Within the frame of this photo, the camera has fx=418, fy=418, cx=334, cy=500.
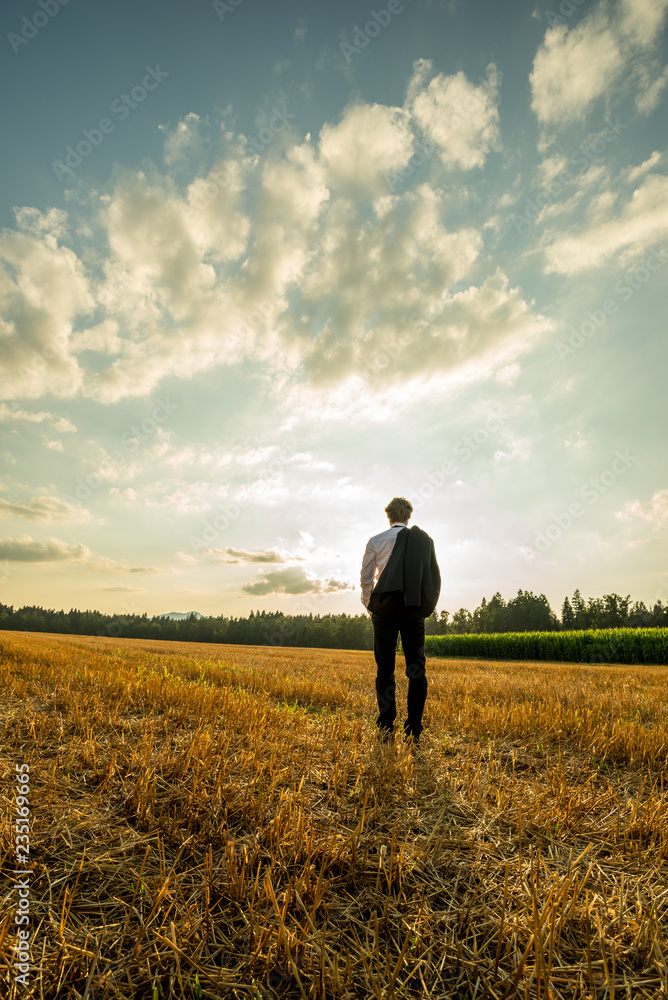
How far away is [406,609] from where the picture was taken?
4.67 metres

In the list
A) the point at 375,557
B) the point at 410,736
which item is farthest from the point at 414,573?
the point at 410,736

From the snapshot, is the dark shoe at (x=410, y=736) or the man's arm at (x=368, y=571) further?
the man's arm at (x=368, y=571)

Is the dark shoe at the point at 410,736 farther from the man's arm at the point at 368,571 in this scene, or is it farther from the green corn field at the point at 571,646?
the green corn field at the point at 571,646

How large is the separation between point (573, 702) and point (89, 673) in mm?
7491

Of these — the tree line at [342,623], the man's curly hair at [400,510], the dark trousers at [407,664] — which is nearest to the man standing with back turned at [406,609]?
the dark trousers at [407,664]

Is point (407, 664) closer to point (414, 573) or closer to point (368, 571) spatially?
point (414, 573)

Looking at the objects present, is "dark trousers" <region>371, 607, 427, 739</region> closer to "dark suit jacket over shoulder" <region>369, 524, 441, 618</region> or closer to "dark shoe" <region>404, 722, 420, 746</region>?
"dark shoe" <region>404, 722, 420, 746</region>

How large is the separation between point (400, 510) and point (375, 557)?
2.25 ft

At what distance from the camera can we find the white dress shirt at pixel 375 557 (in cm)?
497

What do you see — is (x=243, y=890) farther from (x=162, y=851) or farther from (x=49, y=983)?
(x=49, y=983)

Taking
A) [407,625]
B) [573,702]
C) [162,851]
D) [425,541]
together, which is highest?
[425,541]

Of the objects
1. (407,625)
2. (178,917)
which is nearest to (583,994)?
(178,917)

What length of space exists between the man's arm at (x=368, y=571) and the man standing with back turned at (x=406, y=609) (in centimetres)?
8

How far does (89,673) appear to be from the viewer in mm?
6230
